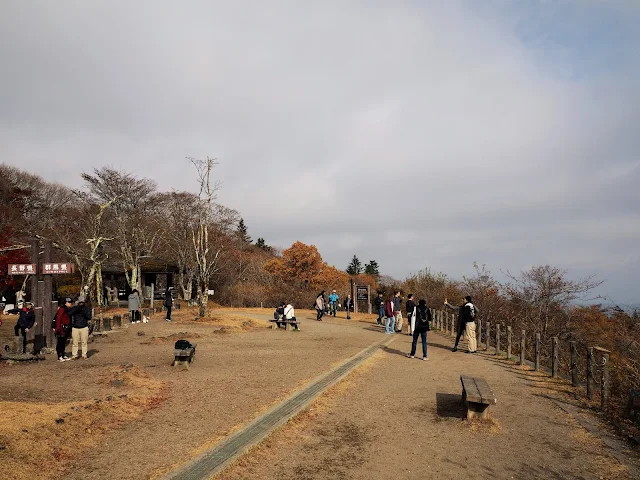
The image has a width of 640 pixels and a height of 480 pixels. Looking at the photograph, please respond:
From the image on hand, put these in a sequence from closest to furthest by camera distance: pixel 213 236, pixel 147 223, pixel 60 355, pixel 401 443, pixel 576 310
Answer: pixel 401 443, pixel 60 355, pixel 576 310, pixel 147 223, pixel 213 236

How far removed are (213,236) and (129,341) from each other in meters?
25.4

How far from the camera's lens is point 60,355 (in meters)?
10.7

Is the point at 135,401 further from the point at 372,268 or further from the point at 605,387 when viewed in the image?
the point at 372,268

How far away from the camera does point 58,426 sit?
5.57m

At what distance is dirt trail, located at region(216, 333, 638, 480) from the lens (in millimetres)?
4852

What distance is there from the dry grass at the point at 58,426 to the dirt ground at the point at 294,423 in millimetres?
19

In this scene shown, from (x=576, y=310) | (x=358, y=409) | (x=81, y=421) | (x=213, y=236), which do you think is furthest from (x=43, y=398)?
(x=213, y=236)

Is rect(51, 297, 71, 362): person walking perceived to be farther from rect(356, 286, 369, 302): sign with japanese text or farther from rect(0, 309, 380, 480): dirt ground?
rect(356, 286, 369, 302): sign with japanese text

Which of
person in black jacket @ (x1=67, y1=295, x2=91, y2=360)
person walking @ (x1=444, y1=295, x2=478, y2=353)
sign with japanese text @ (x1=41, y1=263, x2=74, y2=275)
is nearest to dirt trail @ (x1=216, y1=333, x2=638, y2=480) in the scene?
person walking @ (x1=444, y1=295, x2=478, y2=353)

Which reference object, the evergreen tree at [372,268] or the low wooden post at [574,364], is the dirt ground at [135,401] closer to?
the low wooden post at [574,364]

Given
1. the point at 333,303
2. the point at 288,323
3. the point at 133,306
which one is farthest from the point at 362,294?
the point at 133,306

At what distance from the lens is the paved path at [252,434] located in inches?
179

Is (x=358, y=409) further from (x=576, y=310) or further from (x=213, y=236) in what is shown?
(x=213, y=236)

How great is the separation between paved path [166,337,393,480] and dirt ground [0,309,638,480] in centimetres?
13
